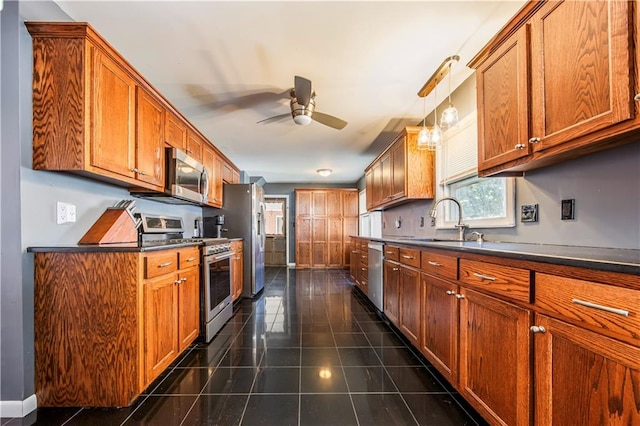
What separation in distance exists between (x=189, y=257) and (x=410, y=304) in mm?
1922

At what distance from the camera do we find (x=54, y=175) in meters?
1.72

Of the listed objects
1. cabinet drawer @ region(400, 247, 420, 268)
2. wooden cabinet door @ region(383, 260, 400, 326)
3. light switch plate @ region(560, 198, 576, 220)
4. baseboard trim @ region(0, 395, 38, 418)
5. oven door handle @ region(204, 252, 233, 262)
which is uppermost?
light switch plate @ region(560, 198, 576, 220)

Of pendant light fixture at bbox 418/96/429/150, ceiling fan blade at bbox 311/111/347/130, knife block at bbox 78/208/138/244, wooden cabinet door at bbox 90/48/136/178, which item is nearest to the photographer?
wooden cabinet door at bbox 90/48/136/178

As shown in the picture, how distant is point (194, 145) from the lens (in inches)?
130

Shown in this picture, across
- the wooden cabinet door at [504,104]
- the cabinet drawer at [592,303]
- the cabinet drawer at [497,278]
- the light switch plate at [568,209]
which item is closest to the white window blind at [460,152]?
the wooden cabinet door at [504,104]

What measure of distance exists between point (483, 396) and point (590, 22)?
1739 millimetres

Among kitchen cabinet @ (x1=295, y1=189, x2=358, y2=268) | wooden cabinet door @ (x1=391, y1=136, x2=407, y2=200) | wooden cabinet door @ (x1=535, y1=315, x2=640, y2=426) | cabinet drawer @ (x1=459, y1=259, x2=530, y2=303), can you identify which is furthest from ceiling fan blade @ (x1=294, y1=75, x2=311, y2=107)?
kitchen cabinet @ (x1=295, y1=189, x2=358, y2=268)

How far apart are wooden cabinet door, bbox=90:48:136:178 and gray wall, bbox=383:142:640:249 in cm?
280

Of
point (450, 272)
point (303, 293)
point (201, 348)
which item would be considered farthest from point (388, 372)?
point (303, 293)

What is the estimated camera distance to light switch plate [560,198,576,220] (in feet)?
4.94

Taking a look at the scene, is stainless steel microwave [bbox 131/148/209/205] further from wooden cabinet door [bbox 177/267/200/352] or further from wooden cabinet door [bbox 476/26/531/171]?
wooden cabinet door [bbox 476/26/531/171]

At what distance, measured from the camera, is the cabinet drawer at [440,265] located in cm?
165

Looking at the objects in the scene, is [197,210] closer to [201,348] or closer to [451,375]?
[201,348]

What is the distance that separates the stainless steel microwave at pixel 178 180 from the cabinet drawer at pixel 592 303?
9.11ft
